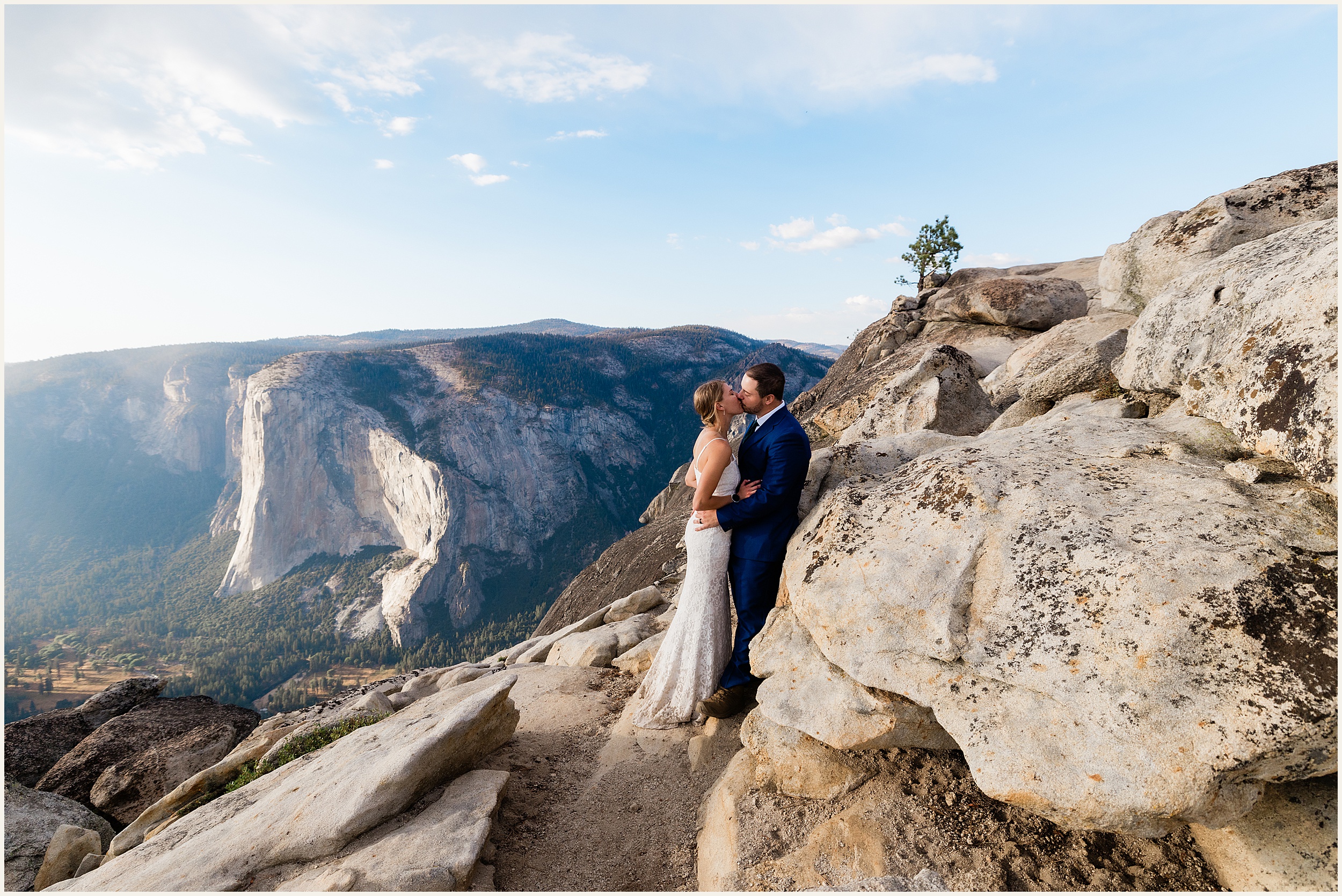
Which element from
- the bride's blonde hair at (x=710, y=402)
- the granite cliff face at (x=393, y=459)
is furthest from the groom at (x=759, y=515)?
the granite cliff face at (x=393, y=459)

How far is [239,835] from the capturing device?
5570mm

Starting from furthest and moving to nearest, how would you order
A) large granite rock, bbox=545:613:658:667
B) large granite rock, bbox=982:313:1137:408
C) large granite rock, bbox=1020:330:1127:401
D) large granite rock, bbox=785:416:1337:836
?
large granite rock, bbox=982:313:1137:408 < large granite rock, bbox=545:613:658:667 < large granite rock, bbox=1020:330:1127:401 < large granite rock, bbox=785:416:1337:836

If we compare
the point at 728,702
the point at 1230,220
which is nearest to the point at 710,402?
the point at 728,702

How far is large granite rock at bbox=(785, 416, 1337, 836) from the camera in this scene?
135 inches

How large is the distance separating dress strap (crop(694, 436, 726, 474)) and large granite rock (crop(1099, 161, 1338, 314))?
5.54 metres

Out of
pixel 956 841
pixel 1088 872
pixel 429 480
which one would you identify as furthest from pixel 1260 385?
pixel 429 480

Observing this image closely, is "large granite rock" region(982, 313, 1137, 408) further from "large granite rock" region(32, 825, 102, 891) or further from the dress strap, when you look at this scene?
"large granite rock" region(32, 825, 102, 891)

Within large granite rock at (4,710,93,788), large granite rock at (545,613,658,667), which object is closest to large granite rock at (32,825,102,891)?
large granite rock at (4,710,93,788)

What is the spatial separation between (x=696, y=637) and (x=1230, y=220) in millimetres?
8583

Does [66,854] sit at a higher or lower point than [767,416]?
lower

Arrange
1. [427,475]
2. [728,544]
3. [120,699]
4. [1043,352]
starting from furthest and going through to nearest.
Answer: [427,475] → [120,699] → [1043,352] → [728,544]

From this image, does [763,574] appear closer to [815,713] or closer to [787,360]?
[815,713]

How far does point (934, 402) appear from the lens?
1206cm

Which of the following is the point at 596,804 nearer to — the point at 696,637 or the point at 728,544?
the point at 696,637
